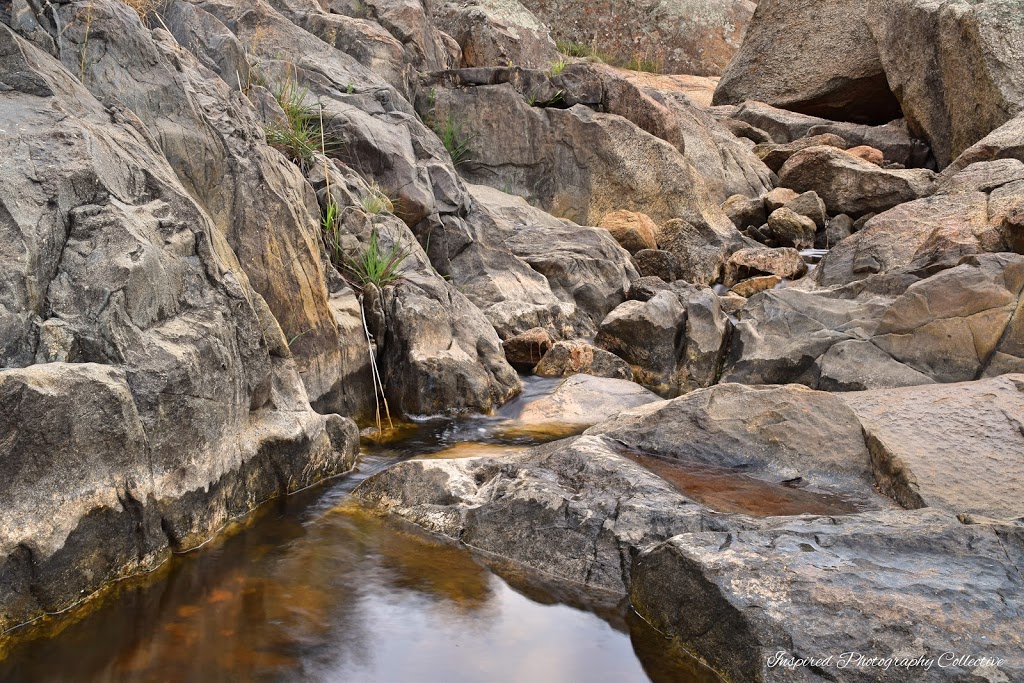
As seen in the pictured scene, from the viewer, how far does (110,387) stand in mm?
3012

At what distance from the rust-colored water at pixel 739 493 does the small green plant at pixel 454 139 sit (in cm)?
660

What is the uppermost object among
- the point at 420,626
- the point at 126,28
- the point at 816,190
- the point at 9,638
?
the point at 126,28

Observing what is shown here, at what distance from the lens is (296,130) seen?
6.83m

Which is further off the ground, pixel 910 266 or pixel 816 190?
pixel 816 190

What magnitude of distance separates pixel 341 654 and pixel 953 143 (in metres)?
13.6

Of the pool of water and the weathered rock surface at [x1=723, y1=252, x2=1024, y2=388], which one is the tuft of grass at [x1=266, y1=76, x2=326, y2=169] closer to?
the pool of water

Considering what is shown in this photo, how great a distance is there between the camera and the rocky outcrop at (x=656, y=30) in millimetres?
21609

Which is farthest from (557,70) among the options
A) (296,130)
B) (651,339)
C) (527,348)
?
(527,348)

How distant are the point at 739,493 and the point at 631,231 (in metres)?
6.63

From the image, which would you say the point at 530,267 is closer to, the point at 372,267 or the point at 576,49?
the point at 372,267

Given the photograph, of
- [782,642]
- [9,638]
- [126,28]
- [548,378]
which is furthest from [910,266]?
[9,638]

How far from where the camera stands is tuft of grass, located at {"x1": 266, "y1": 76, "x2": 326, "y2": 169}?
640cm

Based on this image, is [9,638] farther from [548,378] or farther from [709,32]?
[709,32]

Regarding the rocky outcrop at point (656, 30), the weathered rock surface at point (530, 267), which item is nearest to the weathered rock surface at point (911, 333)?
the weathered rock surface at point (530, 267)
